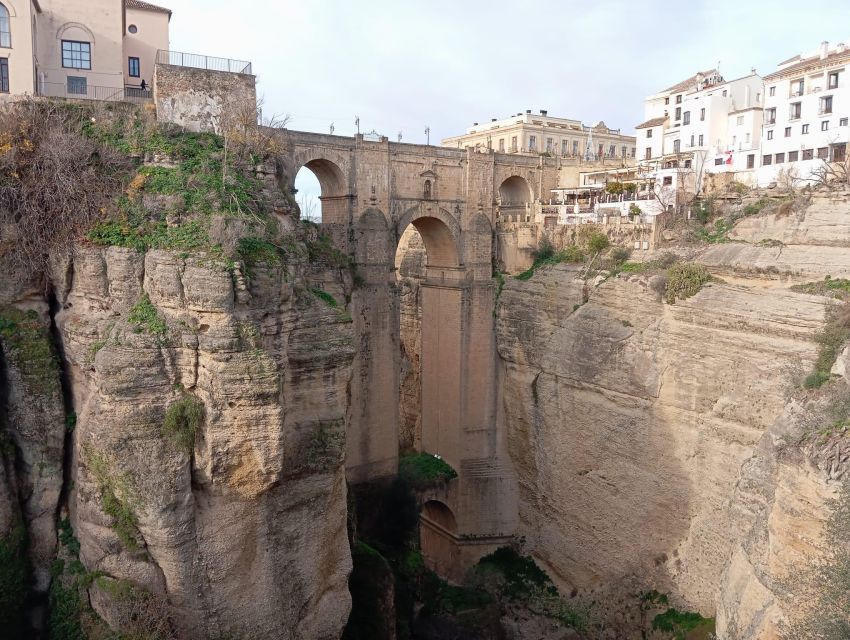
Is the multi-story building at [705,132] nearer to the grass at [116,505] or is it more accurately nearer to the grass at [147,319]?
the grass at [147,319]

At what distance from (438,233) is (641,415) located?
30.6ft

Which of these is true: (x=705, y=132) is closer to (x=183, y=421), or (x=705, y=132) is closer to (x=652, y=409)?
(x=652, y=409)

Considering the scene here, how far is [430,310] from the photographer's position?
25.6 meters

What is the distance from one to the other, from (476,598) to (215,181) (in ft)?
50.4

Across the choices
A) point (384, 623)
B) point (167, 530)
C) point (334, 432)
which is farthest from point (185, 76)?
point (384, 623)

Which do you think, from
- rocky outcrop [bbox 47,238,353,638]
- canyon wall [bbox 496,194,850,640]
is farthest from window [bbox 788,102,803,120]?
rocky outcrop [bbox 47,238,353,638]

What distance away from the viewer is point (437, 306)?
83.3ft

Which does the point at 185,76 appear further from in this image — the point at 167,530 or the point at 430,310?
the point at 430,310

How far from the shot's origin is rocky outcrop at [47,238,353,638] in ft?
35.1

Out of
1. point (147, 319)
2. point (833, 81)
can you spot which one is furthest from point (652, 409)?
point (833, 81)

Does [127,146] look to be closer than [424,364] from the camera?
Yes

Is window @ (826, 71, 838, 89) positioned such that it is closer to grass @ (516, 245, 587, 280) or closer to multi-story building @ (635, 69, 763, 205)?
multi-story building @ (635, 69, 763, 205)

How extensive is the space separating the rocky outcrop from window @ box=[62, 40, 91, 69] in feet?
27.8

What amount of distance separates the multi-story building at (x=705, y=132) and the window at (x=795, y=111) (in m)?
1.33
